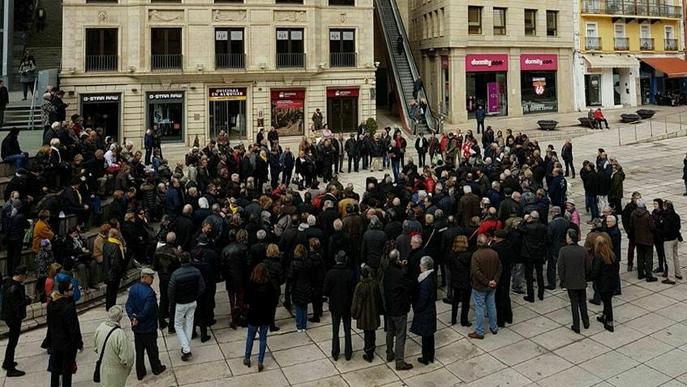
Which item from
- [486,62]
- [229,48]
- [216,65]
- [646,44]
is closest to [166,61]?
[216,65]

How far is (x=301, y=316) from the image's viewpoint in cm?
1027

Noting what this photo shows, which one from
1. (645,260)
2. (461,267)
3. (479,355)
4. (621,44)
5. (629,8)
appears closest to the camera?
(479,355)

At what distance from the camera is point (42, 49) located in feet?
113

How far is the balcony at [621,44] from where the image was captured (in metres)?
44.6

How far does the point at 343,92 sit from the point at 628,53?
84.8ft

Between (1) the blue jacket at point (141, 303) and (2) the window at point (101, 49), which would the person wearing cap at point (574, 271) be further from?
(2) the window at point (101, 49)

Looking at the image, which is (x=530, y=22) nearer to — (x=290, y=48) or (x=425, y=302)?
(x=290, y=48)

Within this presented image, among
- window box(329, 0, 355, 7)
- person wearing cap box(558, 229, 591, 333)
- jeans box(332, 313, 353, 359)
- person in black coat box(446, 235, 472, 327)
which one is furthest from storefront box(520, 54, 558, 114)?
jeans box(332, 313, 353, 359)

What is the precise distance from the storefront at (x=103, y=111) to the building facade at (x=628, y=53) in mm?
33162

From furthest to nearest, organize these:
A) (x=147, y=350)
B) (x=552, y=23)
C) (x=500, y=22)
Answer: (x=552, y=23) < (x=500, y=22) < (x=147, y=350)

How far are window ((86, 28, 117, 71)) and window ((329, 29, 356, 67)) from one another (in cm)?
1254

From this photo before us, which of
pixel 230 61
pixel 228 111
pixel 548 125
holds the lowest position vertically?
pixel 548 125

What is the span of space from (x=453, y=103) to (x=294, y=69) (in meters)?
12.3

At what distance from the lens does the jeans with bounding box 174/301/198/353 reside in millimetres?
9109
